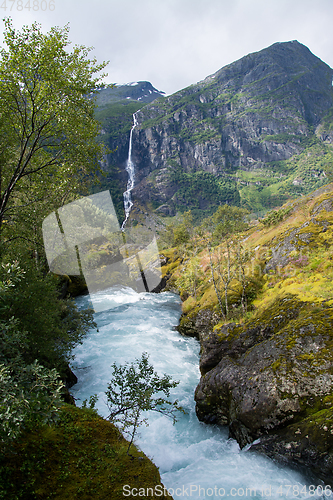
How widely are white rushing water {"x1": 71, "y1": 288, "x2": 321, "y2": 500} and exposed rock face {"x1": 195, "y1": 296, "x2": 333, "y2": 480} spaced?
52 cm

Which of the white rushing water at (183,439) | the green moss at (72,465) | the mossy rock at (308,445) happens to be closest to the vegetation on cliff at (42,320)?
the green moss at (72,465)

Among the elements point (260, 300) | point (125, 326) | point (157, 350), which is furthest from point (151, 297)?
point (260, 300)

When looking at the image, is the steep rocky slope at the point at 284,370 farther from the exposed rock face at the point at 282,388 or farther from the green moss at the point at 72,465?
the green moss at the point at 72,465

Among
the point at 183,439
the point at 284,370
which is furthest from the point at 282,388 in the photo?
the point at 183,439

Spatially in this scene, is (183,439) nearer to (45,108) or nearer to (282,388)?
(282,388)

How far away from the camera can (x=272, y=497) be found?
6.02 m

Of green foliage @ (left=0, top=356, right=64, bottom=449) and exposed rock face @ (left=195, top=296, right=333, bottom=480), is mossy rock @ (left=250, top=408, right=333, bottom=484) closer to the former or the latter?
exposed rock face @ (left=195, top=296, right=333, bottom=480)

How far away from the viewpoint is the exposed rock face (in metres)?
6.27

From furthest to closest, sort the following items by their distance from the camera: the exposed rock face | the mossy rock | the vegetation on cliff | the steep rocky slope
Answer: the steep rocky slope
the exposed rock face
the mossy rock
the vegetation on cliff

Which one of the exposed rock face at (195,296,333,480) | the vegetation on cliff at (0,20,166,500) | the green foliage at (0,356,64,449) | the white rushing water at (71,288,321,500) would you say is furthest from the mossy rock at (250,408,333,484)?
the green foliage at (0,356,64,449)

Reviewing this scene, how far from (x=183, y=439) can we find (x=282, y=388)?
4683 millimetres

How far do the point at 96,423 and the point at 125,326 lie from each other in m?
18.1

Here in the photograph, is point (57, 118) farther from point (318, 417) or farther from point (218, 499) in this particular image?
point (218, 499)

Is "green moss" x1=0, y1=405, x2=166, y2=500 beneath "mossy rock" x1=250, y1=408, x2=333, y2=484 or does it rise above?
above
